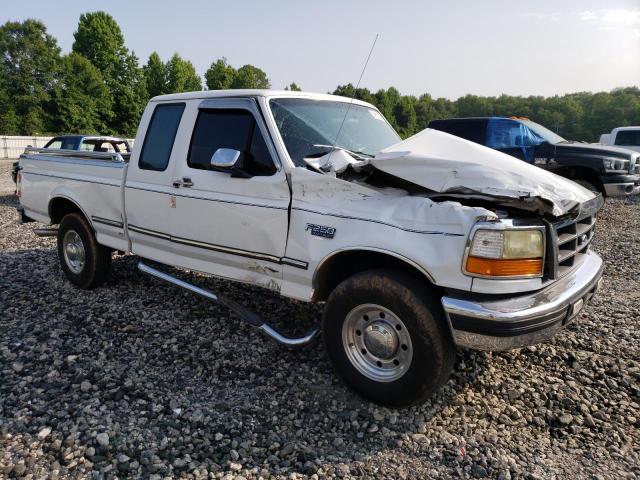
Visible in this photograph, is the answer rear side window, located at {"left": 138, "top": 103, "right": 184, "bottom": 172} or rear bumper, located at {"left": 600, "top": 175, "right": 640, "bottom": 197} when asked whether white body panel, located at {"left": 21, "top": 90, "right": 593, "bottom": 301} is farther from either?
rear bumper, located at {"left": 600, "top": 175, "right": 640, "bottom": 197}

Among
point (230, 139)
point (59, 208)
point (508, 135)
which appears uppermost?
point (508, 135)

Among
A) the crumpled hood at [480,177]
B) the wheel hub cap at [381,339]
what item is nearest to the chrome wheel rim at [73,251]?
the wheel hub cap at [381,339]

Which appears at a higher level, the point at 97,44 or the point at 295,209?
the point at 97,44

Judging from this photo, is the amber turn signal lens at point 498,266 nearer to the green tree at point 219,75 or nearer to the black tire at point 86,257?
the black tire at point 86,257

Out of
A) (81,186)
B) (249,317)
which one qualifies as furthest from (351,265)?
→ (81,186)

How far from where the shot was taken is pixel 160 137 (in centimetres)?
446

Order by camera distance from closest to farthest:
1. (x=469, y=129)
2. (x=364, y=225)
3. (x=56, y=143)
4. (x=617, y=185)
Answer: (x=364, y=225), (x=617, y=185), (x=469, y=129), (x=56, y=143)

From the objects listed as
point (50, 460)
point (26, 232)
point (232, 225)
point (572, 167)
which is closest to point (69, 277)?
point (232, 225)

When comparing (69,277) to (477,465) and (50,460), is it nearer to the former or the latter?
(50,460)

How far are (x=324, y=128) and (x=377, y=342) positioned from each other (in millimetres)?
1848

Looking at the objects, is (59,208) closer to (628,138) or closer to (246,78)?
(628,138)

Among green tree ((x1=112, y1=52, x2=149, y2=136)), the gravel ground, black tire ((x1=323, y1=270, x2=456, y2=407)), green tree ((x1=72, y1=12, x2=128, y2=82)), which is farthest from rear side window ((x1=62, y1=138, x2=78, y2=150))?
green tree ((x1=72, y1=12, x2=128, y2=82))

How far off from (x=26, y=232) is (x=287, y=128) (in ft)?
23.4

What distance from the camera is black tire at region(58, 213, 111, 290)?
5.16 metres
